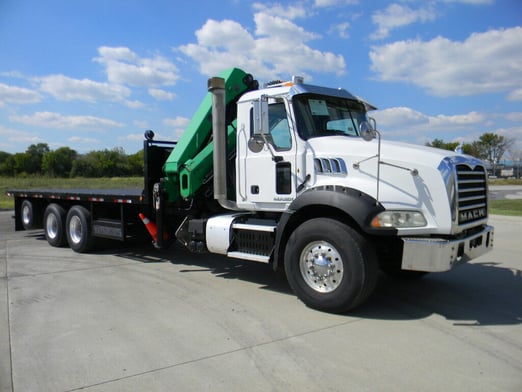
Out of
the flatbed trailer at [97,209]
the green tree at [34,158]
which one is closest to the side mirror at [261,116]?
the flatbed trailer at [97,209]

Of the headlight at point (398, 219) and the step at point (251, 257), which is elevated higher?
the headlight at point (398, 219)

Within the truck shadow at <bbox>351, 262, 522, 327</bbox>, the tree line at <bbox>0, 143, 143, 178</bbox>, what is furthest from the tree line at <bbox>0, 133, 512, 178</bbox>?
the truck shadow at <bbox>351, 262, 522, 327</bbox>

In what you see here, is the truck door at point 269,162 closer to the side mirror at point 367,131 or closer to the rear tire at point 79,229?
the side mirror at point 367,131

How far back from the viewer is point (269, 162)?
5.94 m

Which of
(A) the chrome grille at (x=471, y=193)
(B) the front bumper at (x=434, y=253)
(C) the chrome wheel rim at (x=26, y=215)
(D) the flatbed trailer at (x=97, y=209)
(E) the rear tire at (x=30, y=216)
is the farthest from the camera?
(C) the chrome wheel rim at (x=26, y=215)

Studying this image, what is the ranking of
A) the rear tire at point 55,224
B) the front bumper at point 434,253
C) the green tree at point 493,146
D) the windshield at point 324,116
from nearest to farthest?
the front bumper at point 434,253 → the windshield at point 324,116 → the rear tire at point 55,224 → the green tree at point 493,146

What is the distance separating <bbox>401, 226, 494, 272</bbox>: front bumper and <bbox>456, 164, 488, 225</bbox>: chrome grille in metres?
0.33

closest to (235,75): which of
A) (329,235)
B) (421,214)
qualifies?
(329,235)

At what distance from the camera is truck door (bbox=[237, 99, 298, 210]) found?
575 centimetres

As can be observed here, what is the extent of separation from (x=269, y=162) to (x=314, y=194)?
3.34 ft

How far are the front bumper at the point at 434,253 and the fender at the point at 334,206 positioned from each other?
0.85ft

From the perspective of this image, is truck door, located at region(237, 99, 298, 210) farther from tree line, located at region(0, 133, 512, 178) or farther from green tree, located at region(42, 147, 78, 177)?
green tree, located at region(42, 147, 78, 177)

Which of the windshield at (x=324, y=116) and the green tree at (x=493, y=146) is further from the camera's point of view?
the green tree at (x=493, y=146)

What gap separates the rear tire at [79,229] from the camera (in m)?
9.04
